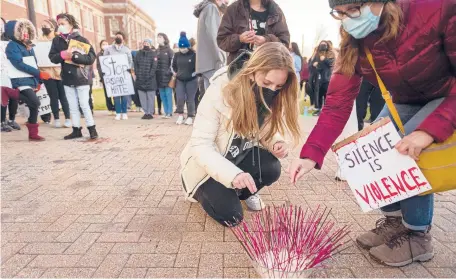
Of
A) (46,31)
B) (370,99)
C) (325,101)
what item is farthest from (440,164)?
(46,31)

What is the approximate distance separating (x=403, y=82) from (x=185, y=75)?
5.30 meters

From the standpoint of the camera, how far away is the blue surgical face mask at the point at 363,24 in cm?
155

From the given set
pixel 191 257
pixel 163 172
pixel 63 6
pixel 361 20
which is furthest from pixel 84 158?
pixel 63 6

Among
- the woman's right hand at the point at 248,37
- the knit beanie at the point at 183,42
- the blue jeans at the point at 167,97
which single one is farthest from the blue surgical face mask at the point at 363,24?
the blue jeans at the point at 167,97

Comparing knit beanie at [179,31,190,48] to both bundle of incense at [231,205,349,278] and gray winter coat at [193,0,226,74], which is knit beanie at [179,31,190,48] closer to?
gray winter coat at [193,0,226,74]

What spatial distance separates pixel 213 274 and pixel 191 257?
204 millimetres

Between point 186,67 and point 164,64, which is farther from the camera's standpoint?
point 164,64

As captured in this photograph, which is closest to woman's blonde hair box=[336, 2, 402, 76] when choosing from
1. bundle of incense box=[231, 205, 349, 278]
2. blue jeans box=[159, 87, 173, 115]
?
bundle of incense box=[231, 205, 349, 278]

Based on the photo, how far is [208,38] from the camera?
164 inches

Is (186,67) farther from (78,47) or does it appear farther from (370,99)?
(370,99)

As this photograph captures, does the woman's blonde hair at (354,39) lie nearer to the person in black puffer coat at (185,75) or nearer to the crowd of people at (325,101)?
the crowd of people at (325,101)

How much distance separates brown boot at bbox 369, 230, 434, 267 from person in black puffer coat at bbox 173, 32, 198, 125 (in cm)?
A: 532

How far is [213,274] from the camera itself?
171 cm

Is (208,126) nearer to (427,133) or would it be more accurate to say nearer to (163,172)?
(427,133)
